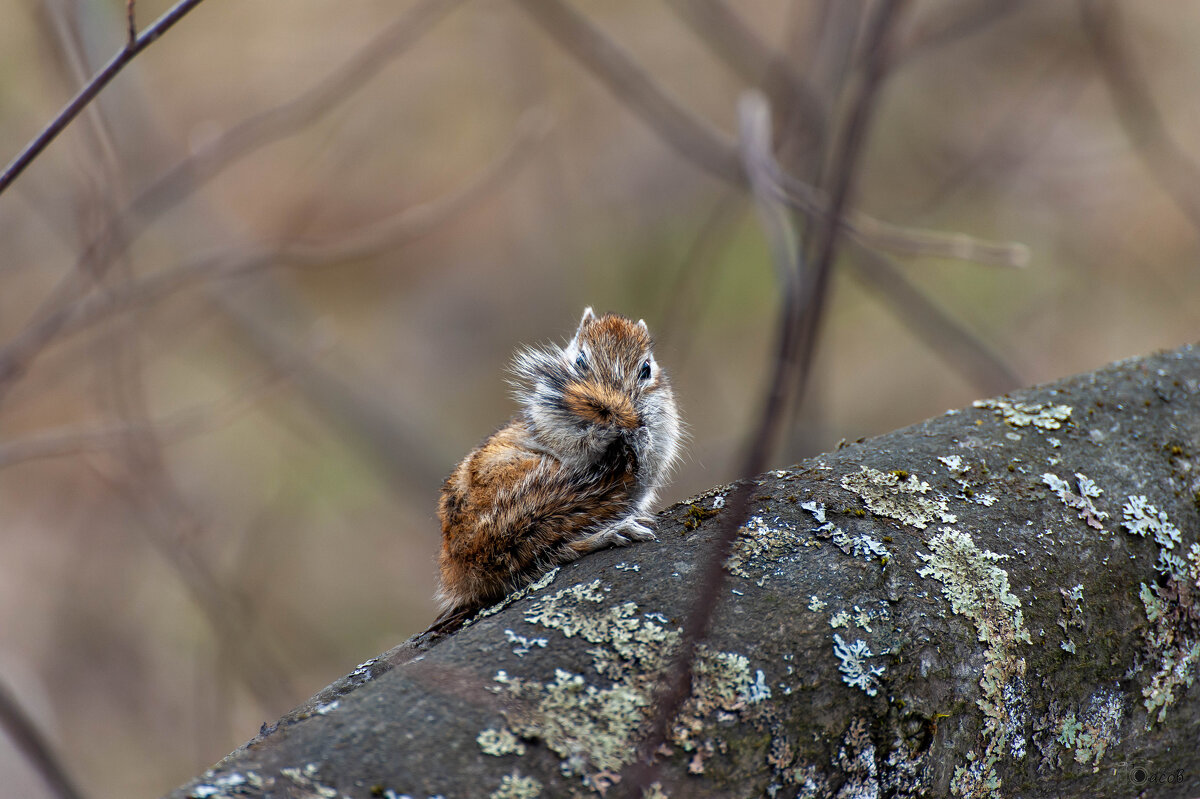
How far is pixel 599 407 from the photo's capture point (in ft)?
6.85

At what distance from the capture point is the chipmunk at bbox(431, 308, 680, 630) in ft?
6.27

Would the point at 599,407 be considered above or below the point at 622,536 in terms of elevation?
above

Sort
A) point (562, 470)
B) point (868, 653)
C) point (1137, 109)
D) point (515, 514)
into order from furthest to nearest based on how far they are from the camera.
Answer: point (1137, 109), point (562, 470), point (515, 514), point (868, 653)

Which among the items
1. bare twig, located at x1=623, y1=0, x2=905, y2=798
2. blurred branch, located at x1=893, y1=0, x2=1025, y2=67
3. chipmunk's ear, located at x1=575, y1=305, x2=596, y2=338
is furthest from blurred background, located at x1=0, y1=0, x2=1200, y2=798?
bare twig, located at x1=623, y1=0, x2=905, y2=798

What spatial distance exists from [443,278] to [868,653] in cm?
683

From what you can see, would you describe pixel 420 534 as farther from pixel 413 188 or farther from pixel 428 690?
pixel 428 690

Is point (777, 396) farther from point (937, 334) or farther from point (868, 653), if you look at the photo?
point (937, 334)

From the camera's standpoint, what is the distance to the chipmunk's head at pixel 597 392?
2.10m

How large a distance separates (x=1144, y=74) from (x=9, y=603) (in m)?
8.81

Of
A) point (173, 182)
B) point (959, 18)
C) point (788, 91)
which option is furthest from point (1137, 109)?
point (173, 182)

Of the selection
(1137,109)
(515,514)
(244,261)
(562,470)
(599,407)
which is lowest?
(515,514)

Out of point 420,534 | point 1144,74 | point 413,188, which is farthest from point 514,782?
point 1144,74

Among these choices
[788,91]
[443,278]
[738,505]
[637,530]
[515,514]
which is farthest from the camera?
[443,278]

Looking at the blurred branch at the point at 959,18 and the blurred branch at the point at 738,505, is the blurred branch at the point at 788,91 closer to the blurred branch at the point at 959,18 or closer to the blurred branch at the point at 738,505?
the blurred branch at the point at 738,505
